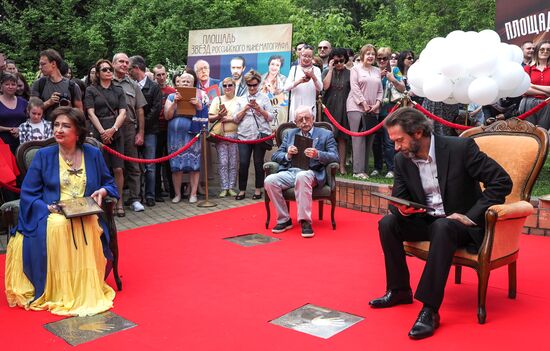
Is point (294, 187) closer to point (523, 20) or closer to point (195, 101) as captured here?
point (195, 101)

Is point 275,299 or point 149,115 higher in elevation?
point 149,115

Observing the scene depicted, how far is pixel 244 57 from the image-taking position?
375 inches

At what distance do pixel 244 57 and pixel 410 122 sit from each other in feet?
20.6

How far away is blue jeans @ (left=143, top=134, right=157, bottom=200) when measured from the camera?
7645 mm

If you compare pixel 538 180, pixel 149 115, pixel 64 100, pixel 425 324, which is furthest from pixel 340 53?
pixel 425 324

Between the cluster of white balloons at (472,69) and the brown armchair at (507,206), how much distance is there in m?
1.45

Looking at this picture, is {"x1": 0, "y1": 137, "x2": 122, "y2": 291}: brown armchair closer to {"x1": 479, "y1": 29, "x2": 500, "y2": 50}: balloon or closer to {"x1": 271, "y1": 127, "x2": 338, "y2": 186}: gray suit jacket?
{"x1": 271, "y1": 127, "x2": 338, "y2": 186}: gray suit jacket

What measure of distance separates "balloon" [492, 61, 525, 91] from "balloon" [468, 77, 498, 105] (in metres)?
0.08

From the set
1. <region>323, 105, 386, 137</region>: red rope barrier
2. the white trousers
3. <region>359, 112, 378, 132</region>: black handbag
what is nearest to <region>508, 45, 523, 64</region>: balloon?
<region>323, 105, 386, 137</region>: red rope barrier

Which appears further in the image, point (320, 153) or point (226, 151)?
point (226, 151)

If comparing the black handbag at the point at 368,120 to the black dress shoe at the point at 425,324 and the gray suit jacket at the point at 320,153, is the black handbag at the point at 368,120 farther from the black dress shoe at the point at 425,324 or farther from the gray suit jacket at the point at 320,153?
the black dress shoe at the point at 425,324

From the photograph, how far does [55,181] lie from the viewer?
420 centimetres

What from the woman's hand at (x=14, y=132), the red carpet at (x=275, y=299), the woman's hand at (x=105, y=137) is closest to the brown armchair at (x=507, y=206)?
the red carpet at (x=275, y=299)

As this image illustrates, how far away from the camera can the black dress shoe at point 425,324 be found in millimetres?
3328
